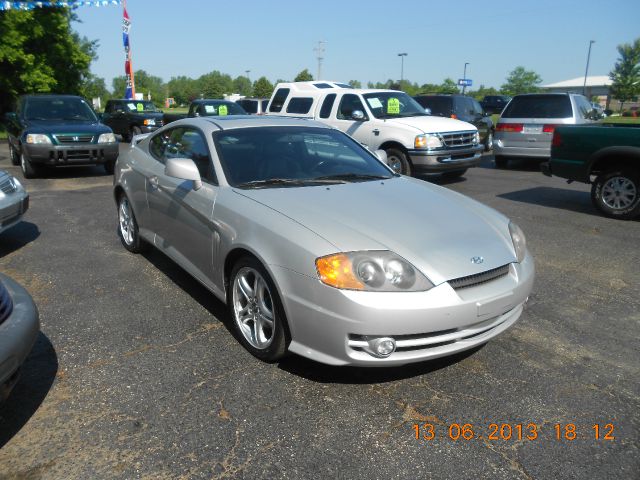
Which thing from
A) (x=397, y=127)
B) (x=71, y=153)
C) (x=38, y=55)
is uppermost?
(x=38, y=55)

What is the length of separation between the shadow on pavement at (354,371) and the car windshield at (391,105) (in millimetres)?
7688

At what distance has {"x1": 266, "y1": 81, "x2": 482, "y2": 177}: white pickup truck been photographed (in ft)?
30.9

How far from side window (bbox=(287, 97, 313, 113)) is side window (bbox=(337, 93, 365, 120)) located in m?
0.80

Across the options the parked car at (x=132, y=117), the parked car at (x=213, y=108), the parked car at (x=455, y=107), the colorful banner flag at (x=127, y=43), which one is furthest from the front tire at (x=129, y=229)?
the colorful banner flag at (x=127, y=43)

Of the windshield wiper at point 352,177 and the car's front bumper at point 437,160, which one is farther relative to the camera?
the car's front bumper at point 437,160

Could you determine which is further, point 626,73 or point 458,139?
point 626,73

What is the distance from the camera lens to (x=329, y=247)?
2828mm

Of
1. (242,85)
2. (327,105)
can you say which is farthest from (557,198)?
Result: (242,85)

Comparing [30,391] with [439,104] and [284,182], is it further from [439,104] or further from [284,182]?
[439,104]

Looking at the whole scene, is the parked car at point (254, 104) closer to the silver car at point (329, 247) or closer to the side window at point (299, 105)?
the side window at point (299, 105)

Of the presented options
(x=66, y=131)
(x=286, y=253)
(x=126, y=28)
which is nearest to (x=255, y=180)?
(x=286, y=253)

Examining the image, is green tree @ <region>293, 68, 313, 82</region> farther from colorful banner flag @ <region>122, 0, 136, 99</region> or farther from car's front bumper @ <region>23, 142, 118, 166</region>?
car's front bumper @ <region>23, 142, 118, 166</region>

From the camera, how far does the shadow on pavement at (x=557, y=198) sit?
8.20m

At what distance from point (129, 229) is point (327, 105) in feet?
21.0
